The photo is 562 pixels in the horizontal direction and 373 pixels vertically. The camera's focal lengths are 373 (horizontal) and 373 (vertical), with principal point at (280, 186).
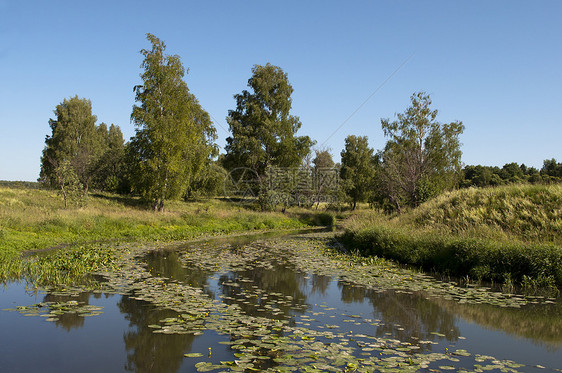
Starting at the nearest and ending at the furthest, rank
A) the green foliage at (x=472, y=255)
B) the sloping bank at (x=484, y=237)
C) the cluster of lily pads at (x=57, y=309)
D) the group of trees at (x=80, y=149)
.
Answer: the cluster of lily pads at (x=57, y=309), the green foliage at (x=472, y=255), the sloping bank at (x=484, y=237), the group of trees at (x=80, y=149)

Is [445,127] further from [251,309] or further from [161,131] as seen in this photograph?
[251,309]

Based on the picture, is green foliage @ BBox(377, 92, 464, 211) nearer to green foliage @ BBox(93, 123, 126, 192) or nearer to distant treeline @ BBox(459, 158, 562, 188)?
distant treeline @ BBox(459, 158, 562, 188)

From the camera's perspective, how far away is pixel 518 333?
28.5 ft

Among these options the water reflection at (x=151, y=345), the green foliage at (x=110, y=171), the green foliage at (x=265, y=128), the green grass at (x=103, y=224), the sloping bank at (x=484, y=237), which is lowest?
the water reflection at (x=151, y=345)

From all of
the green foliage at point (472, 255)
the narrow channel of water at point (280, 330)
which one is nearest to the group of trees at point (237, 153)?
the green foliage at point (472, 255)

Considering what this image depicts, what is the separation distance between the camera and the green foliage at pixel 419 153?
3478 centimetres

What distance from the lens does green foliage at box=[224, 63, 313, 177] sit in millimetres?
45844

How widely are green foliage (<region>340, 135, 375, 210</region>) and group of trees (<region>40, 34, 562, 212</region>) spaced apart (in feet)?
0.56

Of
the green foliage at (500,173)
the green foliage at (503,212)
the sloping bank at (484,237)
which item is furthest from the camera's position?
the green foliage at (500,173)

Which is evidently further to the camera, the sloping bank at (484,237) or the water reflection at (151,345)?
the sloping bank at (484,237)

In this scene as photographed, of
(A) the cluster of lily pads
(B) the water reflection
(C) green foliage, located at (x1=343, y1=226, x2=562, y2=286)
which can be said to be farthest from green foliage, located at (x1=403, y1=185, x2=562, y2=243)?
(A) the cluster of lily pads

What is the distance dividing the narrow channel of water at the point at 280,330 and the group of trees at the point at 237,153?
20397 millimetres

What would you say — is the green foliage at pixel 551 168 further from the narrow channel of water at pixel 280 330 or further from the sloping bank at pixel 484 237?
the narrow channel of water at pixel 280 330

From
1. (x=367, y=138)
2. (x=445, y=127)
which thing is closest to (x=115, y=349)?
(x=445, y=127)
